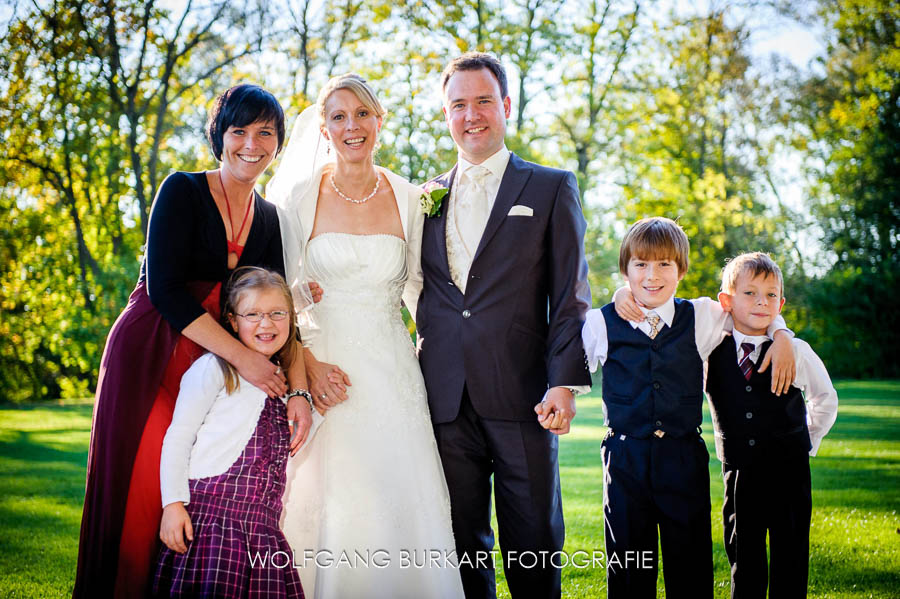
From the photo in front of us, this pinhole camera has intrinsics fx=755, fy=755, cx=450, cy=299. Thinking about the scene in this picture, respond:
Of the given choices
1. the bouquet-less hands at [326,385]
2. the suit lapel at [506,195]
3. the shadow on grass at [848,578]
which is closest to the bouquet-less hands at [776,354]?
the suit lapel at [506,195]

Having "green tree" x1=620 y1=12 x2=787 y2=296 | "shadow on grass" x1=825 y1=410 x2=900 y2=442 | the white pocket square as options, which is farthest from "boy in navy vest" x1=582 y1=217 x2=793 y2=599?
"green tree" x1=620 y1=12 x2=787 y2=296

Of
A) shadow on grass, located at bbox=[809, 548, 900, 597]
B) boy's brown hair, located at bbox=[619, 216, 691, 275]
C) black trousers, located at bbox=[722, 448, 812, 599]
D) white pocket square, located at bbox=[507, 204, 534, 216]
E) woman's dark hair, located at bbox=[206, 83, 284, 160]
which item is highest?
woman's dark hair, located at bbox=[206, 83, 284, 160]

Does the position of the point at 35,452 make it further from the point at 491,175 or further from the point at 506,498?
the point at 491,175

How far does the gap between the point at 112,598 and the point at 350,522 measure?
2.96 ft

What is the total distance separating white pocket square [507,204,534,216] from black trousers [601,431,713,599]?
3.31 feet

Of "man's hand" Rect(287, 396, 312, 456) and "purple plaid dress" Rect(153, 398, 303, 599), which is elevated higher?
"man's hand" Rect(287, 396, 312, 456)

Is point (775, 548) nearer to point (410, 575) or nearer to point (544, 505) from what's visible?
point (544, 505)

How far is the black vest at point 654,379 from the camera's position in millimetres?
3010

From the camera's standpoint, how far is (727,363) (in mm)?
3254

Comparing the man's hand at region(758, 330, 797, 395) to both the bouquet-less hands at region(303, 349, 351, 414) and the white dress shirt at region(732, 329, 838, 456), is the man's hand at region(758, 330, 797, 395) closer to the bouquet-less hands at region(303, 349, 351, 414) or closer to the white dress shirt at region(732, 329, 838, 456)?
the white dress shirt at region(732, 329, 838, 456)

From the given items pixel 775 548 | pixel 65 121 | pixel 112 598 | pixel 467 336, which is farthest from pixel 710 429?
pixel 65 121

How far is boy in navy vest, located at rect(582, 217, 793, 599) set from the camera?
117 inches

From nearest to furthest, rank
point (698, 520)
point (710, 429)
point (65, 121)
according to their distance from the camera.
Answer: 1. point (698, 520)
2. point (710, 429)
3. point (65, 121)

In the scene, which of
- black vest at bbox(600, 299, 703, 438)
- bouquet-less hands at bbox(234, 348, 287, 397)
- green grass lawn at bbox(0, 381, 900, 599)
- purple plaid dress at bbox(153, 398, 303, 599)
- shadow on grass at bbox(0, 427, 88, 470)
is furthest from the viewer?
shadow on grass at bbox(0, 427, 88, 470)
